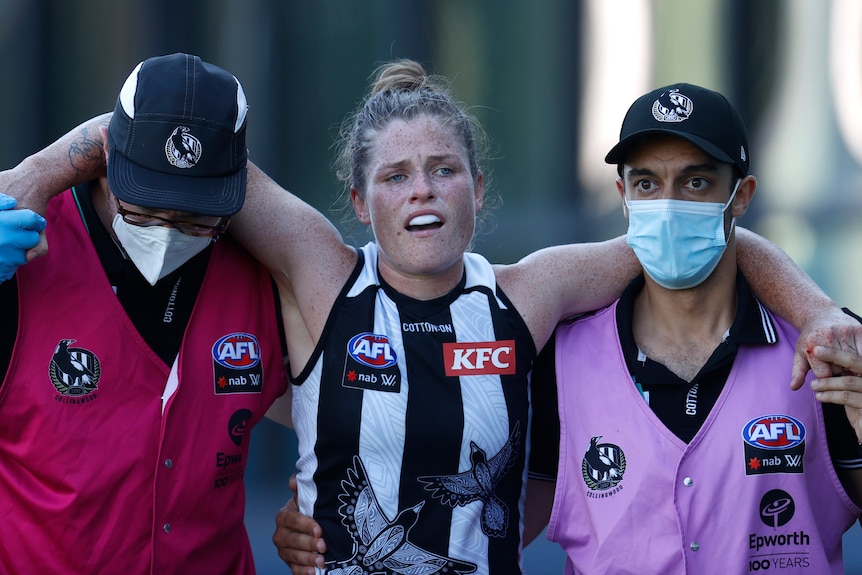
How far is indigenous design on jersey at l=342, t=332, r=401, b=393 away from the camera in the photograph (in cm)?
291

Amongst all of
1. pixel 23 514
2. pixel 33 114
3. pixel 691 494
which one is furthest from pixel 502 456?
pixel 33 114

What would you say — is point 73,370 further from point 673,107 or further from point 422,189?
point 673,107

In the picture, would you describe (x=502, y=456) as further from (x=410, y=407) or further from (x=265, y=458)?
(x=265, y=458)

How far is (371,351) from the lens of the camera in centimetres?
294

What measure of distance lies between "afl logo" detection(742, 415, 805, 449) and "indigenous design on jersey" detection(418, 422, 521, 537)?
0.62 meters

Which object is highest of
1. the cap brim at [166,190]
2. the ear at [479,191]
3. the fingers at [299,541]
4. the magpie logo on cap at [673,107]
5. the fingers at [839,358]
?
the magpie logo on cap at [673,107]

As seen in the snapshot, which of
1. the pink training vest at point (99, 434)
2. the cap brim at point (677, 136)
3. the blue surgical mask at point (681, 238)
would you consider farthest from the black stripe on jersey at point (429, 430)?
the cap brim at point (677, 136)

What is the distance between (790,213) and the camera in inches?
225

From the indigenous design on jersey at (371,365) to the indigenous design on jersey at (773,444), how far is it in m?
0.94

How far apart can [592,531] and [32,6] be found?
4538 millimetres

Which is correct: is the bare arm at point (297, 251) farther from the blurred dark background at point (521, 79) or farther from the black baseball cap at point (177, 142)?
the blurred dark background at point (521, 79)

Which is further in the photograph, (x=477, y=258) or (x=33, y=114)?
(x=33, y=114)

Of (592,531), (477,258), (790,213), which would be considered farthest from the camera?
(790,213)

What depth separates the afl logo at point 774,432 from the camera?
113 inches
